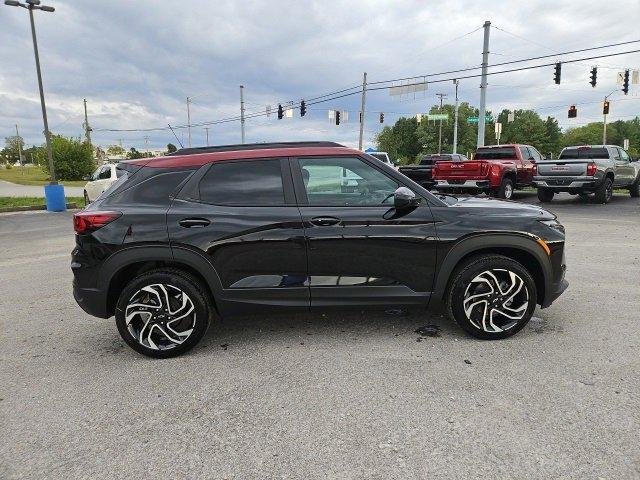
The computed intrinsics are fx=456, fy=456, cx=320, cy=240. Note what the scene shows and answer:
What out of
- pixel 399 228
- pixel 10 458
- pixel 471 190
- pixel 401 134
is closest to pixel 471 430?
pixel 399 228

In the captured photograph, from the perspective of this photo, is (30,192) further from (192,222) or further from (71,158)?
(192,222)

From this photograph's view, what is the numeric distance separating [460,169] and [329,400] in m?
12.9

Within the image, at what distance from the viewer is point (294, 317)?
4535 mm

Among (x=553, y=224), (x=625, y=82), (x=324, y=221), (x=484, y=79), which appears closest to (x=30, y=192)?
(x=484, y=79)

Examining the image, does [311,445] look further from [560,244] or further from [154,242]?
[560,244]

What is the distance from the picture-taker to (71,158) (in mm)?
42844

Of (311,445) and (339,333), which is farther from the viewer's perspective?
(339,333)

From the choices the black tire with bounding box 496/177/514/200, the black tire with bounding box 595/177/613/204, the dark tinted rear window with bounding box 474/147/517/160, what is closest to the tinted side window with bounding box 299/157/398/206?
the black tire with bounding box 496/177/514/200

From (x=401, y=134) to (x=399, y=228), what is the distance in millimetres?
100098

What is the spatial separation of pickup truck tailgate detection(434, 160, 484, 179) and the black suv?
11123mm

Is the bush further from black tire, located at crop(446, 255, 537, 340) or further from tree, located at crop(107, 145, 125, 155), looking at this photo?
tree, located at crop(107, 145, 125, 155)

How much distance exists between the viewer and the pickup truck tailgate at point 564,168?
1423 cm

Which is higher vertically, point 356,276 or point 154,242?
point 154,242

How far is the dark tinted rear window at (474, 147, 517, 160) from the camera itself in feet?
53.6
